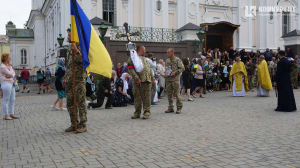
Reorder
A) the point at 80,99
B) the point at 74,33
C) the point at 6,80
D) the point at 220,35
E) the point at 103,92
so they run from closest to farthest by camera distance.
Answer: the point at 74,33 → the point at 80,99 → the point at 6,80 → the point at 103,92 → the point at 220,35

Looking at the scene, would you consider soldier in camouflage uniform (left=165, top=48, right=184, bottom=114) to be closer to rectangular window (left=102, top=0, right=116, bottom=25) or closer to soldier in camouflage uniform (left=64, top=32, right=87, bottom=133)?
soldier in camouflage uniform (left=64, top=32, right=87, bottom=133)

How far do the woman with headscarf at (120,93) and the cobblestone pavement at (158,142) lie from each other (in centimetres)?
305

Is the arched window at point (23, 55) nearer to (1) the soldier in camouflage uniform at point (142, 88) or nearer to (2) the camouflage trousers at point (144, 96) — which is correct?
(1) the soldier in camouflage uniform at point (142, 88)

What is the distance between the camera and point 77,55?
7.50 metres

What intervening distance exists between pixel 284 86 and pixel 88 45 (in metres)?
6.78

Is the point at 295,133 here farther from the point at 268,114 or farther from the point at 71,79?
the point at 71,79

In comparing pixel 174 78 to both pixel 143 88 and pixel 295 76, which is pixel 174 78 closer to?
pixel 143 88

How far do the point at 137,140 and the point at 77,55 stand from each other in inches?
91.6

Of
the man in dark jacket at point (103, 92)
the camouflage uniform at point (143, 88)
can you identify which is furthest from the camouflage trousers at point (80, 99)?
the man in dark jacket at point (103, 92)

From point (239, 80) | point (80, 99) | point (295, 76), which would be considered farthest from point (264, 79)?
point (80, 99)

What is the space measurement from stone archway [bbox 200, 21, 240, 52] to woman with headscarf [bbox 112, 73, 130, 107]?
1507 centimetres

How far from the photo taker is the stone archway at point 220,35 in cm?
2711

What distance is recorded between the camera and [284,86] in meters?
11.0

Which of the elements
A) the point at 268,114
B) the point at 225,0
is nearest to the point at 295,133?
the point at 268,114
